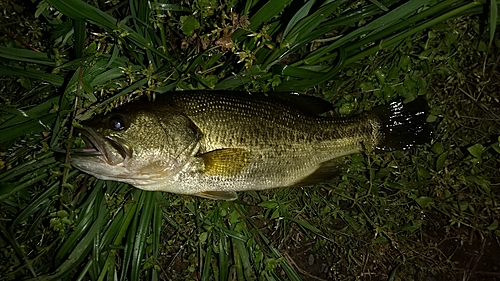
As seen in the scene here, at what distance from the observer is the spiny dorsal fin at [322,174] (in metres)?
2.59

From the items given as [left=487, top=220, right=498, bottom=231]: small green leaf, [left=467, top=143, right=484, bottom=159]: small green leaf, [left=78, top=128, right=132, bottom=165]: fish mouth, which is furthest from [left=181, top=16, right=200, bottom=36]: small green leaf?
[left=487, top=220, right=498, bottom=231]: small green leaf

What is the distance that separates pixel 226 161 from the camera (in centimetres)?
Result: 228

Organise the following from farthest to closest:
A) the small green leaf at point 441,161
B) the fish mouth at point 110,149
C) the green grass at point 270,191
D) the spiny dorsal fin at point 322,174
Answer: the small green leaf at point 441,161 → the spiny dorsal fin at point 322,174 → the green grass at point 270,191 → the fish mouth at point 110,149

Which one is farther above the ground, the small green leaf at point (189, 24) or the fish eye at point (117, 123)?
the small green leaf at point (189, 24)

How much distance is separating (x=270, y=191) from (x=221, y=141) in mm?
709

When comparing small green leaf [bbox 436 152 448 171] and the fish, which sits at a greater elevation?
the fish

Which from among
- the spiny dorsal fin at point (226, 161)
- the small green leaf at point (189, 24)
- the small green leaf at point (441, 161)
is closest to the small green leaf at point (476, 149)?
the small green leaf at point (441, 161)

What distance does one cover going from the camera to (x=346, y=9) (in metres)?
2.61

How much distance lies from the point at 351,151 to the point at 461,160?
880 millimetres

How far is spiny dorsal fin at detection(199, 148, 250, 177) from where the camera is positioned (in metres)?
2.27

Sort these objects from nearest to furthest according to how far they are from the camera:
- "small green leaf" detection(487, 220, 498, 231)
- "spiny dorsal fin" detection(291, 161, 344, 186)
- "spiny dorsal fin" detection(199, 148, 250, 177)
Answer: "spiny dorsal fin" detection(199, 148, 250, 177) < "spiny dorsal fin" detection(291, 161, 344, 186) < "small green leaf" detection(487, 220, 498, 231)

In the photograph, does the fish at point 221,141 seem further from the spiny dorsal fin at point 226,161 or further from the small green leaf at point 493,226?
the small green leaf at point 493,226

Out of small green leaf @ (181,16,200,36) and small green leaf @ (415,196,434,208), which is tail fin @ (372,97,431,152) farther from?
small green leaf @ (181,16,200,36)

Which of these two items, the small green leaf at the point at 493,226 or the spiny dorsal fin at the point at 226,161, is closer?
the spiny dorsal fin at the point at 226,161
